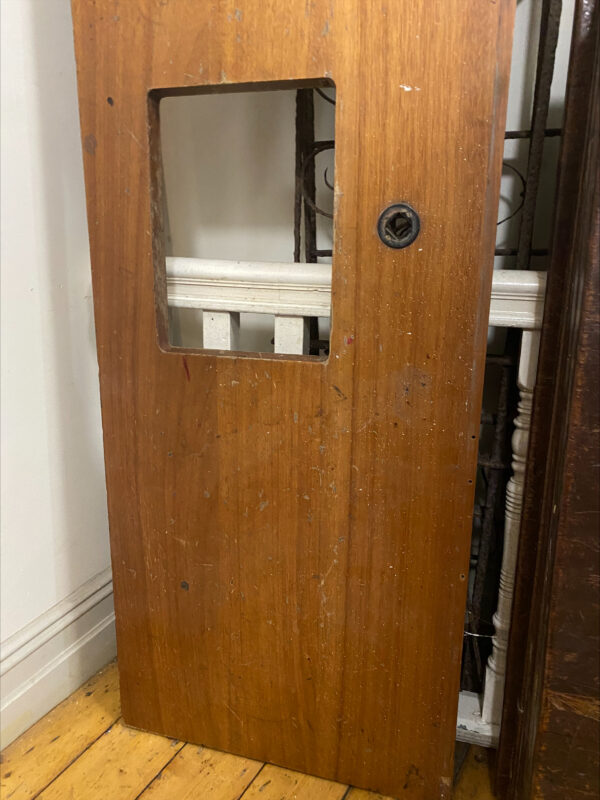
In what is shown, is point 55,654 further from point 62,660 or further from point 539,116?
point 539,116

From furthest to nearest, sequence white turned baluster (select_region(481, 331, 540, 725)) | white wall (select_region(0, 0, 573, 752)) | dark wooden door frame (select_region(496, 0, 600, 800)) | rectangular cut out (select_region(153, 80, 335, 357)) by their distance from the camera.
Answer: rectangular cut out (select_region(153, 80, 335, 357))
white wall (select_region(0, 0, 573, 752))
white turned baluster (select_region(481, 331, 540, 725))
dark wooden door frame (select_region(496, 0, 600, 800))

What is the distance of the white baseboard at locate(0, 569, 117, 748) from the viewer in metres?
1.14

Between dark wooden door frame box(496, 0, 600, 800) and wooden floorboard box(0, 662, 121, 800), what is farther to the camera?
wooden floorboard box(0, 662, 121, 800)

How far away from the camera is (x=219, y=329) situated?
1.05 meters

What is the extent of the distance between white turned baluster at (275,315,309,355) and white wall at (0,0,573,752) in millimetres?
386

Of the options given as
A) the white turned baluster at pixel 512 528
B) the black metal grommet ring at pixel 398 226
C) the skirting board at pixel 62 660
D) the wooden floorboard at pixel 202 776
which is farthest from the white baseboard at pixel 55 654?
the black metal grommet ring at pixel 398 226

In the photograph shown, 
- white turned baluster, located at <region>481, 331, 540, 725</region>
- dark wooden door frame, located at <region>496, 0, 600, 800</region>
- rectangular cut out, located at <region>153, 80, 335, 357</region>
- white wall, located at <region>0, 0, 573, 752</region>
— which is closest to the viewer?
dark wooden door frame, located at <region>496, 0, 600, 800</region>

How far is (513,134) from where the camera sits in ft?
3.59

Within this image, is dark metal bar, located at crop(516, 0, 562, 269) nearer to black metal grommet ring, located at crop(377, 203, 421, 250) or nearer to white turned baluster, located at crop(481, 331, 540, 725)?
white turned baluster, located at crop(481, 331, 540, 725)

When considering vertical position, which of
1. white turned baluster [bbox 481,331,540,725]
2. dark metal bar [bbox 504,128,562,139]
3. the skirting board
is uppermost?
dark metal bar [bbox 504,128,562,139]

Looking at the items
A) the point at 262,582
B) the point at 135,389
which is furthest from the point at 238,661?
the point at 135,389

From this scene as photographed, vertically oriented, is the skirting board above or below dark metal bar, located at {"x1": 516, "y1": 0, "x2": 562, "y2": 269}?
below

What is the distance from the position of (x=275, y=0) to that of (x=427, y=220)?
34 centimetres

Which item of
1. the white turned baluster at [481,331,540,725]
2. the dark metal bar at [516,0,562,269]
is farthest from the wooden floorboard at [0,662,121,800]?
the dark metal bar at [516,0,562,269]
